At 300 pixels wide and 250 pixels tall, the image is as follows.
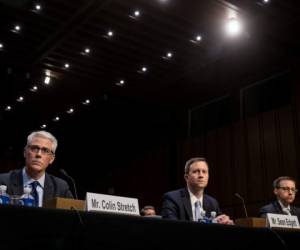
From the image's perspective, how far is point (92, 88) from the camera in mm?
11008

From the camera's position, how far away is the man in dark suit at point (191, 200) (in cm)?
370

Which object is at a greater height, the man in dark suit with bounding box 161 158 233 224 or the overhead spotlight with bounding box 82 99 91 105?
the overhead spotlight with bounding box 82 99 91 105

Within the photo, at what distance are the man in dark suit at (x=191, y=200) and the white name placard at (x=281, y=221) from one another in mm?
697

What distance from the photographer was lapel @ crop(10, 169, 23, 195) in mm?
3057

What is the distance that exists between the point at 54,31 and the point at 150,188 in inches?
233

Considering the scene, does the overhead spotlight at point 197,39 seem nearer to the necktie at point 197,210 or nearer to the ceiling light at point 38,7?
the ceiling light at point 38,7

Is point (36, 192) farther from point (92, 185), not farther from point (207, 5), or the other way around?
point (92, 185)

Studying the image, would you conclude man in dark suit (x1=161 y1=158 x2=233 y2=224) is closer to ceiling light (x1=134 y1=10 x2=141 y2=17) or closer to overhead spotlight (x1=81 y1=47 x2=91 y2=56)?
ceiling light (x1=134 y1=10 x2=141 y2=17)

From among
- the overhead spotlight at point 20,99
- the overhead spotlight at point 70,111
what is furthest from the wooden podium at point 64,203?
the overhead spotlight at point 70,111

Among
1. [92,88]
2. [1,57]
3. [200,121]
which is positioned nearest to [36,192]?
[1,57]

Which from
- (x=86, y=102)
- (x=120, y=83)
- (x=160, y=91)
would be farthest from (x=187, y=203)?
(x=86, y=102)

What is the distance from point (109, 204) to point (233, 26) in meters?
6.31

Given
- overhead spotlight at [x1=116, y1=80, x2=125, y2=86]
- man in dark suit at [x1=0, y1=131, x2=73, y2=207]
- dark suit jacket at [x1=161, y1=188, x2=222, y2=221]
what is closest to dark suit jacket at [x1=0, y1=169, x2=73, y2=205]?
man in dark suit at [x1=0, y1=131, x2=73, y2=207]

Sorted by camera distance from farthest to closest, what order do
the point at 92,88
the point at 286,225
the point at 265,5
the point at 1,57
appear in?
the point at 92,88
the point at 1,57
the point at 265,5
the point at 286,225
